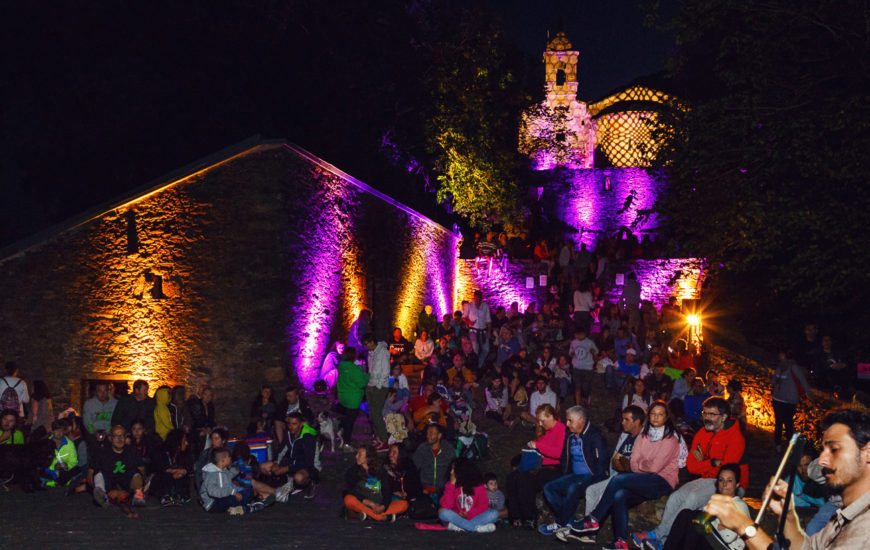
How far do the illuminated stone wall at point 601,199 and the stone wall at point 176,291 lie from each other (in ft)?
57.9

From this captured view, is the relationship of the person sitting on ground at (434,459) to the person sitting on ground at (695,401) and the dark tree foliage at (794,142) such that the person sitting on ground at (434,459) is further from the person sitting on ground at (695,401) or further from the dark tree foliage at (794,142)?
the dark tree foliage at (794,142)

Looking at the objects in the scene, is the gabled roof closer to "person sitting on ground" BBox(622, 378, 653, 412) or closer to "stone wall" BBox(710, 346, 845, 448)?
"person sitting on ground" BBox(622, 378, 653, 412)

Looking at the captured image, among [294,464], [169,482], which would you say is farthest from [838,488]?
[169,482]

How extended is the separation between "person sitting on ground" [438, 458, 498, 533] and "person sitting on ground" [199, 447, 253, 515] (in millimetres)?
2481

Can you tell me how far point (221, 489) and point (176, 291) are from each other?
520 cm

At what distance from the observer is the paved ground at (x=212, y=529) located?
6816mm

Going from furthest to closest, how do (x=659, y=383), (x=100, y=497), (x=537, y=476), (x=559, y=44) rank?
(x=559, y=44) < (x=659, y=383) < (x=100, y=497) < (x=537, y=476)

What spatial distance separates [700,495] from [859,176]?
5.68m

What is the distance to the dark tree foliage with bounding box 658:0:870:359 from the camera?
934cm

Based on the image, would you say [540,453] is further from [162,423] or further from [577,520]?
[162,423]

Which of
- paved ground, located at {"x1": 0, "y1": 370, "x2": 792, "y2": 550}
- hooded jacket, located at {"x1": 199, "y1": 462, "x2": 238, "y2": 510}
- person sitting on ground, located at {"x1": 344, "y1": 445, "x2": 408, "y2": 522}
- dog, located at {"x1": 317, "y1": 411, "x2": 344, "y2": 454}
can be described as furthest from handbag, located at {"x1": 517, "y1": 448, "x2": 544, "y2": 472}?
dog, located at {"x1": 317, "y1": 411, "x2": 344, "y2": 454}

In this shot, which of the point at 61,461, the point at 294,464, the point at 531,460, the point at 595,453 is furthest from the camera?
the point at 61,461

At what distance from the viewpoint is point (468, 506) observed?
296 inches

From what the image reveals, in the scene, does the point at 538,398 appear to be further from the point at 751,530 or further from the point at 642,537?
the point at 751,530
